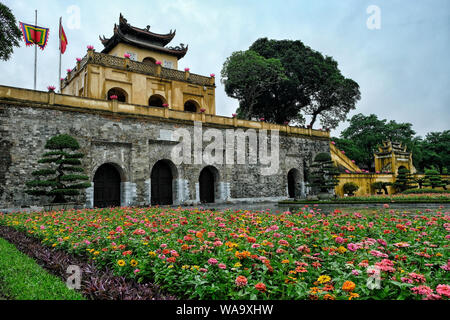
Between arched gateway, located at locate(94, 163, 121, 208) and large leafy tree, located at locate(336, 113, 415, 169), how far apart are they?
95.4 feet

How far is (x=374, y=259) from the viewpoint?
314 centimetres

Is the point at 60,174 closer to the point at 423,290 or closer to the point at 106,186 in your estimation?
the point at 106,186

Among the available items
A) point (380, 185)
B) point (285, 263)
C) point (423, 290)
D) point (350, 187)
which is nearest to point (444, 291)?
point (423, 290)

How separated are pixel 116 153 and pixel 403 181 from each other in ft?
69.7

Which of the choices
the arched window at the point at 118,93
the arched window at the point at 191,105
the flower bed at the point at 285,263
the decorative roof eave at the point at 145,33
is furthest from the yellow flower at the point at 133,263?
the decorative roof eave at the point at 145,33

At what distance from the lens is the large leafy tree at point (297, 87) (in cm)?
2878

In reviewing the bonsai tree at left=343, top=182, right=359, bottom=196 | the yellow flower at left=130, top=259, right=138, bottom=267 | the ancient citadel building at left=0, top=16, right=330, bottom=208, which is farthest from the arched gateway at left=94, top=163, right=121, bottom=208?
the bonsai tree at left=343, top=182, right=359, bottom=196

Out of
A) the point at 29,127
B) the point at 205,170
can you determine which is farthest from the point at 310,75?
the point at 29,127

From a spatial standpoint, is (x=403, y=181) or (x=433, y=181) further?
(x=433, y=181)

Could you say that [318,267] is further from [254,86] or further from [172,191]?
[254,86]

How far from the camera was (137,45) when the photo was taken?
75.4 ft

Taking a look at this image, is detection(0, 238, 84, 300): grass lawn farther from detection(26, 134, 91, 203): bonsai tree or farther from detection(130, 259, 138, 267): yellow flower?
detection(26, 134, 91, 203): bonsai tree

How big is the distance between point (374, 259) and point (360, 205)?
1029cm

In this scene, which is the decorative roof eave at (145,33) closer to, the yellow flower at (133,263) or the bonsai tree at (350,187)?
the bonsai tree at (350,187)
